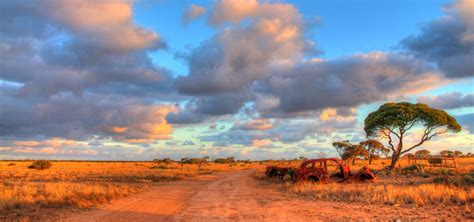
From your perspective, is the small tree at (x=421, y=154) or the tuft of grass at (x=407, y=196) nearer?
the tuft of grass at (x=407, y=196)

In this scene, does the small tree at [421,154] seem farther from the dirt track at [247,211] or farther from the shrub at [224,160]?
the shrub at [224,160]

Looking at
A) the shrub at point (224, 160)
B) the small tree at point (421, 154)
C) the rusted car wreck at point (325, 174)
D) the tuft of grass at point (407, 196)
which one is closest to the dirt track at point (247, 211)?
the tuft of grass at point (407, 196)

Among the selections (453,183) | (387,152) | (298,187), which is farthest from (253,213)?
(387,152)

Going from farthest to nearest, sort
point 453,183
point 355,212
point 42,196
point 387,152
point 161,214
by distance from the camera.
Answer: point 387,152 < point 453,183 < point 42,196 < point 161,214 < point 355,212

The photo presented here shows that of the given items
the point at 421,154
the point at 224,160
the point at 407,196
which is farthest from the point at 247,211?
the point at 224,160

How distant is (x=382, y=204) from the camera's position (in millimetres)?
14195

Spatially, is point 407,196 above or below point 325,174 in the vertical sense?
below

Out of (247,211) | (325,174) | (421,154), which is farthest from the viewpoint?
(421,154)

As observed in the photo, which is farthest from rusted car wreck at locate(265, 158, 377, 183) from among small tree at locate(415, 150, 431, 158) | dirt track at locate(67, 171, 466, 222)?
small tree at locate(415, 150, 431, 158)

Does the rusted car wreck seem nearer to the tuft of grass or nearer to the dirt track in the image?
the tuft of grass

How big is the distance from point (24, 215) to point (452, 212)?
15207mm

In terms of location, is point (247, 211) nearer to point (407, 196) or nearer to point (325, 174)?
point (407, 196)

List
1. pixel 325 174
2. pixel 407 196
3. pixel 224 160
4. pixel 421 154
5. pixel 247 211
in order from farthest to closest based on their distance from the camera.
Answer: pixel 224 160, pixel 421 154, pixel 325 174, pixel 407 196, pixel 247 211

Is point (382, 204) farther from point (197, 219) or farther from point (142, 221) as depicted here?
point (142, 221)
